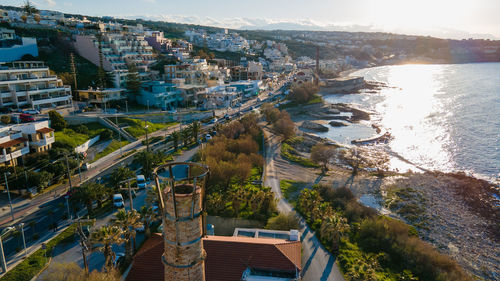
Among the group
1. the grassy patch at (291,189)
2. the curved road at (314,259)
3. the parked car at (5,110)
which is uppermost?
the parked car at (5,110)

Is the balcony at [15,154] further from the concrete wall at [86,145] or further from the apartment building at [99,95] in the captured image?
the apartment building at [99,95]

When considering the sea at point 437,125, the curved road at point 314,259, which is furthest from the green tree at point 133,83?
the curved road at point 314,259

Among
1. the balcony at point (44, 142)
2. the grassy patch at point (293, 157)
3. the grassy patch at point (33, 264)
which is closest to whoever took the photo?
the grassy patch at point (33, 264)

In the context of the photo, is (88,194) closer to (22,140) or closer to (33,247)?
(33,247)

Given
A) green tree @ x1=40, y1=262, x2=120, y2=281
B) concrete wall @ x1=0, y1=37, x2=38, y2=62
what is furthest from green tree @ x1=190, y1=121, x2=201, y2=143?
concrete wall @ x1=0, y1=37, x2=38, y2=62

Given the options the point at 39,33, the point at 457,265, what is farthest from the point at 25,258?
the point at 39,33
